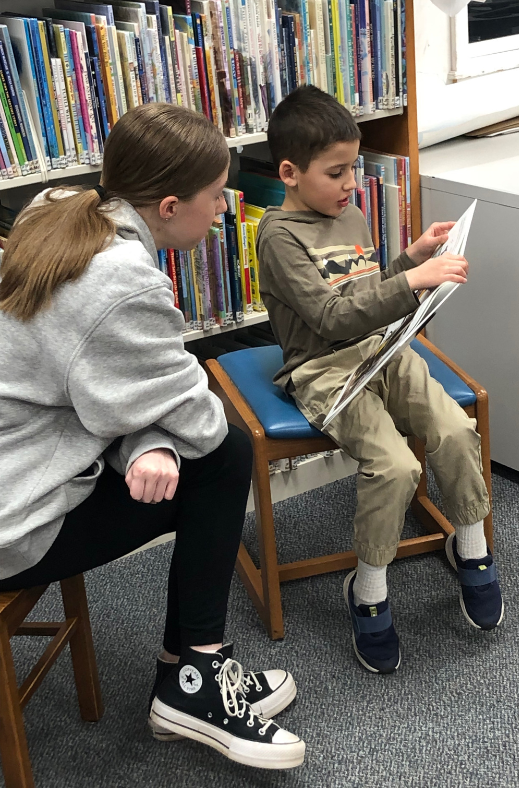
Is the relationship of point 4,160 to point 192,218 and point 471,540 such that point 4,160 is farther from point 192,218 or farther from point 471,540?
point 471,540

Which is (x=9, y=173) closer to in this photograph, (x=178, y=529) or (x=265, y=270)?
(x=265, y=270)

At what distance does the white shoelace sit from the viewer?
4.17ft

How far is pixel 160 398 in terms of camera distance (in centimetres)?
113

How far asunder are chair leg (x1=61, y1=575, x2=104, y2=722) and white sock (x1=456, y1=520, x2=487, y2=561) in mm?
659

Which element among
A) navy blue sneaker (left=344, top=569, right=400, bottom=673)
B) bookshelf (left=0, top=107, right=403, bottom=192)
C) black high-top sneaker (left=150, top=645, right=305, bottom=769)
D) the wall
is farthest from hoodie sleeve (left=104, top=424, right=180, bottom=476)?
the wall

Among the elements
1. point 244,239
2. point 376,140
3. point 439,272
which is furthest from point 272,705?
point 376,140

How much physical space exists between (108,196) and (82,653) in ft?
2.42

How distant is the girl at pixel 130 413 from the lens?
42.3 inches

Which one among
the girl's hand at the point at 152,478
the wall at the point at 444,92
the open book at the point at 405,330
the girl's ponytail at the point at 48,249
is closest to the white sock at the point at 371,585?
the open book at the point at 405,330

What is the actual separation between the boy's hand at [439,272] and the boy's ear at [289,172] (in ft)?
0.94

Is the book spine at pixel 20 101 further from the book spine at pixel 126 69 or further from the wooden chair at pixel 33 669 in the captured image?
the wooden chair at pixel 33 669

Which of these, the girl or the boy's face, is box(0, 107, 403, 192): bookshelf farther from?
the girl

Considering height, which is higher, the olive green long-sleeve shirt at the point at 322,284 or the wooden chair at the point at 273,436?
the olive green long-sleeve shirt at the point at 322,284

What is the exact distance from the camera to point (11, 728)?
1.14 meters
